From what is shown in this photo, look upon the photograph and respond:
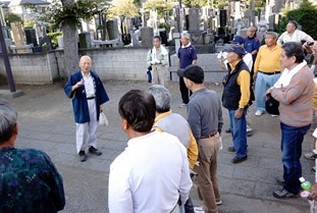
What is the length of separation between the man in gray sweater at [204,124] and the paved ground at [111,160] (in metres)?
0.56

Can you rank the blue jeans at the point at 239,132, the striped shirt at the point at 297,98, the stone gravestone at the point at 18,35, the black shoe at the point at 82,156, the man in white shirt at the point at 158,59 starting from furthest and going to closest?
the stone gravestone at the point at 18,35
the man in white shirt at the point at 158,59
the black shoe at the point at 82,156
the blue jeans at the point at 239,132
the striped shirt at the point at 297,98

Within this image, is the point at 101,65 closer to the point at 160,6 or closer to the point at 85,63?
the point at 85,63

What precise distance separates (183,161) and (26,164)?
959mm

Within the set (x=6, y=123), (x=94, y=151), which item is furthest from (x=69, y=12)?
(x=6, y=123)

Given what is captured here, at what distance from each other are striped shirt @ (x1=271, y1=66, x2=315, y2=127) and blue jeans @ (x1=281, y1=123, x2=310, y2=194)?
77 mm

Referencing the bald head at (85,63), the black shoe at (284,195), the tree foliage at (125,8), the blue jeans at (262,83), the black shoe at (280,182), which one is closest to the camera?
the black shoe at (284,195)

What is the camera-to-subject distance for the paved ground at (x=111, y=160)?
3697mm

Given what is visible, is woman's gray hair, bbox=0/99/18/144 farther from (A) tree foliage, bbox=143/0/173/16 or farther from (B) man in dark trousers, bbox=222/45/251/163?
(A) tree foliage, bbox=143/0/173/16

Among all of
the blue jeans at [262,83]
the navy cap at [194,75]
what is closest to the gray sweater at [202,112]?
the navy cap at [194,75]

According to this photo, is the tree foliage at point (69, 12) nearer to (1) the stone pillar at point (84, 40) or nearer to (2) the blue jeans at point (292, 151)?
(1) the stone pillar at point (84, 40)

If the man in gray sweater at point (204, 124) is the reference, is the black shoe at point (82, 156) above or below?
below

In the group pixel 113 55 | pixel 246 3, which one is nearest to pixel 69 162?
pixel 113 55

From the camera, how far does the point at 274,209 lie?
349 cm

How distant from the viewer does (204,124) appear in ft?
10.0
